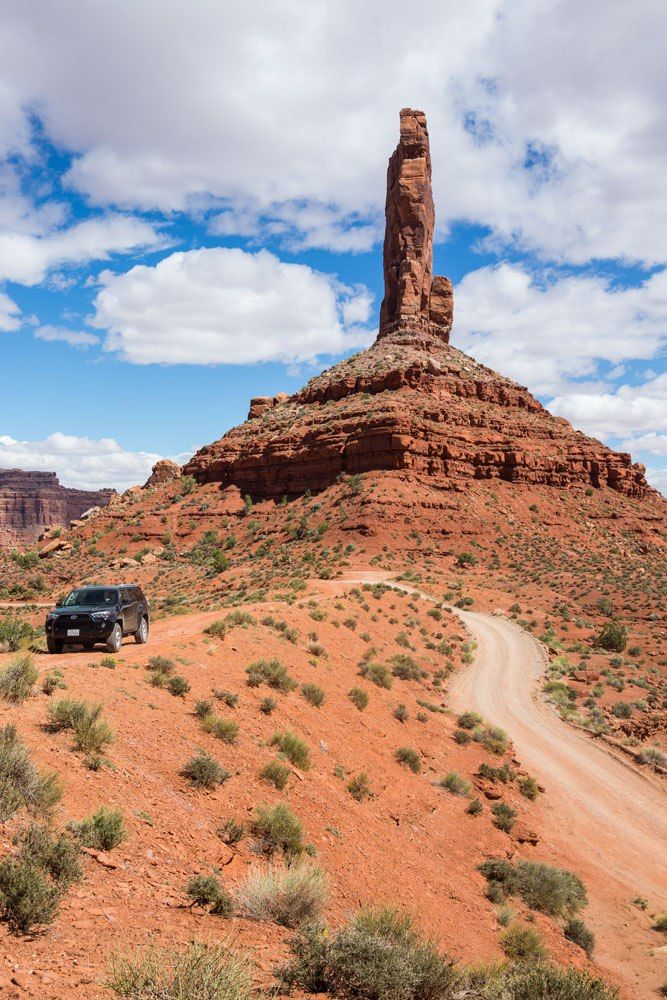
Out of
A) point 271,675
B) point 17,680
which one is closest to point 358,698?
point 271,675

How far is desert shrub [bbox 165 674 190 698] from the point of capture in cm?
1143

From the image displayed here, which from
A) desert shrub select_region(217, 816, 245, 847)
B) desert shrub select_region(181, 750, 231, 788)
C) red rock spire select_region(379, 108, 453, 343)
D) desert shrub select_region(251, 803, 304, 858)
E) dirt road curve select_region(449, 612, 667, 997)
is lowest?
dirt road curve select_region(449, 612, 667, 997)

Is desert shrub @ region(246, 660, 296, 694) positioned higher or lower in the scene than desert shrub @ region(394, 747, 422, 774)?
higher

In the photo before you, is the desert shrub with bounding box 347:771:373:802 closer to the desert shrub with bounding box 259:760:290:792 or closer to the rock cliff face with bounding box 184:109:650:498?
the desert shrub with bounding box 259:760:290:792

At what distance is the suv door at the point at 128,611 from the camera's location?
1555 centimetres

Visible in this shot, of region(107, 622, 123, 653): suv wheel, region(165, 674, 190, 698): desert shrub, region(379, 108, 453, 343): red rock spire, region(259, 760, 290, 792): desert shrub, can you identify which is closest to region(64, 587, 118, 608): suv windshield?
Result: region(107, 622, 123, 653): suv wheel

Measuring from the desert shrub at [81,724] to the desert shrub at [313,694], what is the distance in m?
6.54

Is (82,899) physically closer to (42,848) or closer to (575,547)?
(42,848)

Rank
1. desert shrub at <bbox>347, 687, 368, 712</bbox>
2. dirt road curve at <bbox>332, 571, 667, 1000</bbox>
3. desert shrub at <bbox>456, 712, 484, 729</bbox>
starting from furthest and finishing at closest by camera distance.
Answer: desert shrub at <bbox>456, 712, 484, 729</bbox>
desert shrub at <bbox>347, 687, 368, 712</bbox>
dirt road curve at <bbox>332, 571, 667, 1000</bbox>

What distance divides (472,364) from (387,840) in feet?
254

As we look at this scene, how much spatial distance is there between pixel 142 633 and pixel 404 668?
31.8ft

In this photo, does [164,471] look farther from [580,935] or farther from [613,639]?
[580,935]

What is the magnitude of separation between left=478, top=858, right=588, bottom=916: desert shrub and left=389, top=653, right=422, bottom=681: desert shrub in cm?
1002

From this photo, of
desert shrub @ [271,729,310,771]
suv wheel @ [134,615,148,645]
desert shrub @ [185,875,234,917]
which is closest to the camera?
desert shrub @ [185,875,234,917]
